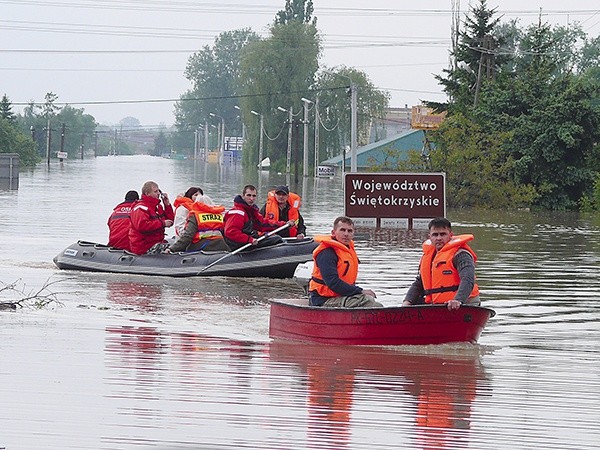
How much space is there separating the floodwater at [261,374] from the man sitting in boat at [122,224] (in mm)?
872

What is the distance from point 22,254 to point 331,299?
12433 mm

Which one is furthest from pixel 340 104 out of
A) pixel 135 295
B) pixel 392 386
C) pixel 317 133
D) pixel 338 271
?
pixel 392 386

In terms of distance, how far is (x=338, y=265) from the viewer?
1288cm

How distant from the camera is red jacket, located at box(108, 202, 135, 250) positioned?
68.8 feet

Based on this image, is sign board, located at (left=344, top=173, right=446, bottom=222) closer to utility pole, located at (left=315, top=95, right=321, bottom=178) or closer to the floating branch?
the floating branch

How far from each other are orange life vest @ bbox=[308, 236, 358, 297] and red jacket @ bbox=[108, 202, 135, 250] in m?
8.48

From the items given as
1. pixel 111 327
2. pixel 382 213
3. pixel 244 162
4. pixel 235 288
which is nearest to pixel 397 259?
pixel 235 288

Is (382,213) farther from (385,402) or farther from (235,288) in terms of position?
(385,402)

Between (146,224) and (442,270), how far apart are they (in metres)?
A: 8.80

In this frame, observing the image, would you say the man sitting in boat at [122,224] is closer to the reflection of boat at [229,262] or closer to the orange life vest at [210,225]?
the reflection of boat at [229,262]

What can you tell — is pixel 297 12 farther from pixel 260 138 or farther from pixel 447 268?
pixel 447 268

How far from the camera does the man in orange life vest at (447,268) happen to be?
39.8 ft

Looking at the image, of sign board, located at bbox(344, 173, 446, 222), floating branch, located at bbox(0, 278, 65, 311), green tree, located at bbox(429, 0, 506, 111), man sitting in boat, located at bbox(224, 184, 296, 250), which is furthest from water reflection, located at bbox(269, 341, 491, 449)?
green tree, located at bbox(429, 0, 506, 111)

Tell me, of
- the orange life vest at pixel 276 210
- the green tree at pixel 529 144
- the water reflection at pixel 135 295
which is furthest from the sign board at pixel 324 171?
the water reflection at pixel 135 295
